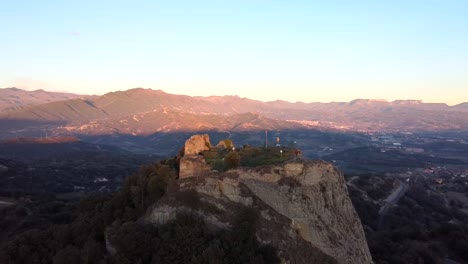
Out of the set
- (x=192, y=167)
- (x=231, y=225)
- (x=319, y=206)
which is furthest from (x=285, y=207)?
(x=192, y=167)

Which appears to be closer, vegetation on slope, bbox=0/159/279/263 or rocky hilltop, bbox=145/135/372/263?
vegetation on slope, bbox=0/159/279/263

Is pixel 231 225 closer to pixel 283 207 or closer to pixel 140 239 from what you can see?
pixel 283 207

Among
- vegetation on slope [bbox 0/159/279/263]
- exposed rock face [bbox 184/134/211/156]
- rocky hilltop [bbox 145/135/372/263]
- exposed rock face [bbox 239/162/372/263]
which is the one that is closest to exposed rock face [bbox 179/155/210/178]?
rocky hilltop [bbox 145/135/372/263]

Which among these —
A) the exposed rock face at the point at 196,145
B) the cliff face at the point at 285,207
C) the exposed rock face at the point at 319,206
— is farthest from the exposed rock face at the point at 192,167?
the exposed rock face at the point at 196,145

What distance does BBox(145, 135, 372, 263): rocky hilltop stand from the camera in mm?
30031

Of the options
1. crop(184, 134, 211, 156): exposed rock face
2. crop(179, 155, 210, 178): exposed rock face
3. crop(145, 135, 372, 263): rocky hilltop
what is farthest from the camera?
crop(184, 134, 211, 156): exposed rock face

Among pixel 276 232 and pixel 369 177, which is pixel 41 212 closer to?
pixel 276 232

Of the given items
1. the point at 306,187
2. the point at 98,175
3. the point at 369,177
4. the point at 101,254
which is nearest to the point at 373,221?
the point at 369,177

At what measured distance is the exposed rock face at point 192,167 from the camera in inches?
1372

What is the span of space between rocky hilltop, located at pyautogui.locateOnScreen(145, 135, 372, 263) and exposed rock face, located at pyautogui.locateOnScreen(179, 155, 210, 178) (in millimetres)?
729

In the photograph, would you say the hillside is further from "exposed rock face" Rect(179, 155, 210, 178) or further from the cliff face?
"exposed rock face" Rect(179, 155, 210, 178)

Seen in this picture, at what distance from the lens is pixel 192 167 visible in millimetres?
35188

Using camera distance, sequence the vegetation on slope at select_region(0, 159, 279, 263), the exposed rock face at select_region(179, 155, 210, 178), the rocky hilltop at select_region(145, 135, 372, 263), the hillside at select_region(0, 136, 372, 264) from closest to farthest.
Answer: the vegetation on slope at select_region(0, 159, 279, 263) < the hillside at select_region(0, 136, 372, 264) < the rocky hilltop at select_region(145, 135, 372, 263) < the exposed rock face at select_region(179, 155, 210, 178)

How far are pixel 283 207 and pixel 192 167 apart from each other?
26.5 ft
